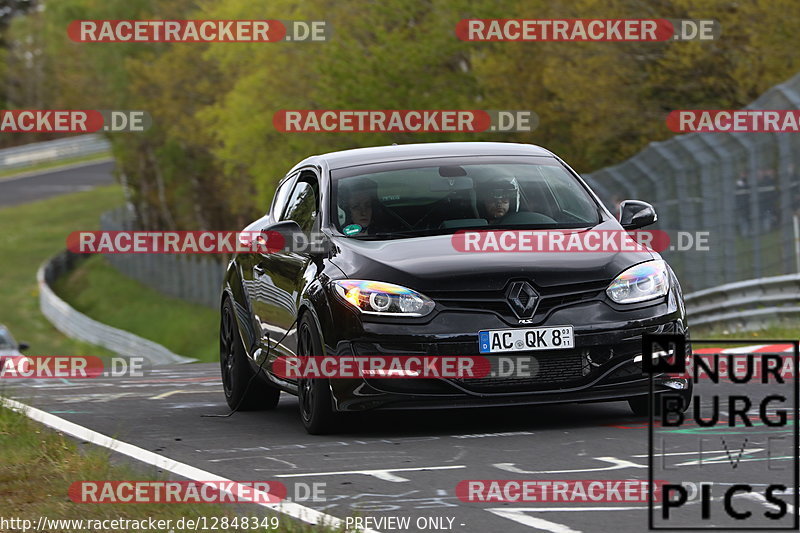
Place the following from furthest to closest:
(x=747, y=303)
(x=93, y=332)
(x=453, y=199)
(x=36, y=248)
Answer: (x=36, y=248)
(x=93, y=332)
(x=747, y=303)
(x=453, y=199)

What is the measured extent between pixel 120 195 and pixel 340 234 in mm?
92711

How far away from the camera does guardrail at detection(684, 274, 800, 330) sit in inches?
762

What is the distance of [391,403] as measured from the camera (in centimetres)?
1007

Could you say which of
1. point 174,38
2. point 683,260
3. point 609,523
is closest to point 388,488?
point 609,523

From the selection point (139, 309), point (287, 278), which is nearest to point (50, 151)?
point (139, 309)

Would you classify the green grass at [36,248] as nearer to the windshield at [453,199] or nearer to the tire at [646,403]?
the windshield at [453,199]

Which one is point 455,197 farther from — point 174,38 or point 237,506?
Result: point 174,38

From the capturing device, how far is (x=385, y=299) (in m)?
9.96

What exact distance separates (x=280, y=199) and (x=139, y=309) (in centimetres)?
5139

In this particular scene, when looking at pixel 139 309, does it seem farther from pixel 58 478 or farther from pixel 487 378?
pixel 58 478

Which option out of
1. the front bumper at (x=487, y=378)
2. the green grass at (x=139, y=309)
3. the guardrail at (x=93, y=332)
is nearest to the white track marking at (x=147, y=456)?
the front bumper at (x=487, y=378)

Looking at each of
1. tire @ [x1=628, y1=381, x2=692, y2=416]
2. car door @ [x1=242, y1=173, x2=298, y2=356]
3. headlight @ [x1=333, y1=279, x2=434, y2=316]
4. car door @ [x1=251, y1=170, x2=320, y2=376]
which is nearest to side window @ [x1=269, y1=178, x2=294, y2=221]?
car door @ [x1=242, y1=173, x2=298, y2=356]

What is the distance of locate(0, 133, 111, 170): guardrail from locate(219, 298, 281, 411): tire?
10085 centimetres

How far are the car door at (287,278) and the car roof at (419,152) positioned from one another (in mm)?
205
